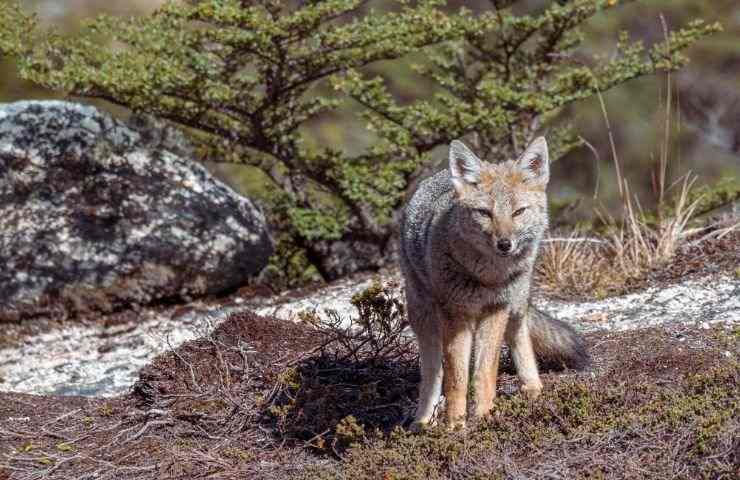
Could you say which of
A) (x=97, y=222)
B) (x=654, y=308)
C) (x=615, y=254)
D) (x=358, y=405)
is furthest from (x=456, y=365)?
(x=97, y=222)

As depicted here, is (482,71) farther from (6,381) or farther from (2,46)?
(6,381)

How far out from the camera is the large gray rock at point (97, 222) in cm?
902

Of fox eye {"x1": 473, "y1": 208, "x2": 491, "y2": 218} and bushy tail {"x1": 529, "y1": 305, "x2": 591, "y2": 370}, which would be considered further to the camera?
bushy tail {"x1": 529, "y1": 305, "x2": 591, "y2": 370}

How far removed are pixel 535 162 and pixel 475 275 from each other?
658 millimetres

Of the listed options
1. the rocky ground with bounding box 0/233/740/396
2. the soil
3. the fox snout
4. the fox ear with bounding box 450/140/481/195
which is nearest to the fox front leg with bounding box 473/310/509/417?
the soil

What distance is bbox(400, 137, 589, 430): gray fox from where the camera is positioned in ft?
17.4

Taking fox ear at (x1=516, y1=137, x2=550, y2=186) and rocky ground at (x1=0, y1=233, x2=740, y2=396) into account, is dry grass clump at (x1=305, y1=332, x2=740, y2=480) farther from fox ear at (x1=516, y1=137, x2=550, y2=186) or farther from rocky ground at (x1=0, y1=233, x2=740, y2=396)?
rocky ground at (x1=0, y1=233, x2=740, y2=396)

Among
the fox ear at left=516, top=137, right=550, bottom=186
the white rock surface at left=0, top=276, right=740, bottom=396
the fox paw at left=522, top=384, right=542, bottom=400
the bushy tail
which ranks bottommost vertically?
the white rock surface at left=0, top=276, right=740, bottom=396

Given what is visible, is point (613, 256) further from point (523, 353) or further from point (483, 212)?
point (483, 212)

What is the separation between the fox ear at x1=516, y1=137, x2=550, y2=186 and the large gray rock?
170 inches

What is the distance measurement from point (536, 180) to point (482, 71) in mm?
4949

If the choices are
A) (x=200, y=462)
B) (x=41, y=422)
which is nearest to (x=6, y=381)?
(x=41, y=422)

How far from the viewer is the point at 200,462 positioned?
18.2 ft

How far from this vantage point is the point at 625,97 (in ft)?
52.0
